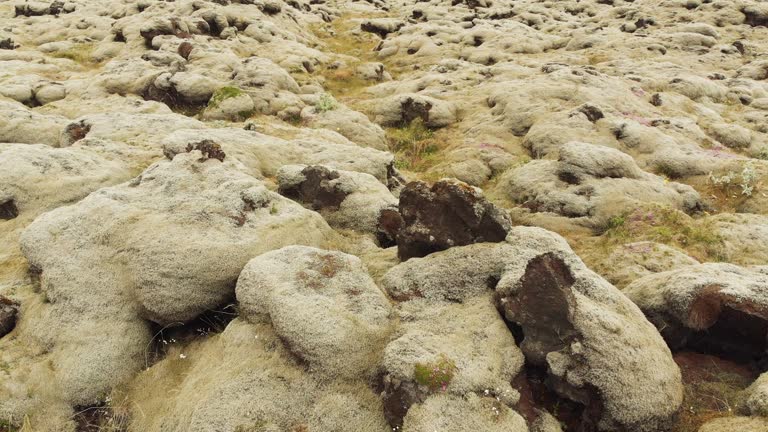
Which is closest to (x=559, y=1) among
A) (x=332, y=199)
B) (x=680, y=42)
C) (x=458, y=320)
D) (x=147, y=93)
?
(x=680, y=42)

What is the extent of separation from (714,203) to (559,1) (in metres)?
73.5

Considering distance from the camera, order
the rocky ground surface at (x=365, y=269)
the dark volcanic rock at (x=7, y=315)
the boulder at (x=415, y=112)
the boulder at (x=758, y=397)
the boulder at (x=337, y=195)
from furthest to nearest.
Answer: the boulder at (x=415, y=112) < the boulder at (x=337, y=195) < the dark volcanic rock at (x=7, y=315) < the rocky ground surface at (x=365, y=269) < the boulder at (x=758, y=397)

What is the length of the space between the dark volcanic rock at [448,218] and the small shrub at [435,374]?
441 cm

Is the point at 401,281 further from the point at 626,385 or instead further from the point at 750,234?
the point at 750,234

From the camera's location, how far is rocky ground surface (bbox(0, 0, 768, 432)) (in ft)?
31.6

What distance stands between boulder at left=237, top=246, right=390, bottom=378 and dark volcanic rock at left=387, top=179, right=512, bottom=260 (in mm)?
2152

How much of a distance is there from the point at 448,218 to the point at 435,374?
205 inches

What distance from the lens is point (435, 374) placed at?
9.41m

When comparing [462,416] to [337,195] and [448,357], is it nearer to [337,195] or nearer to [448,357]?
[448,357]

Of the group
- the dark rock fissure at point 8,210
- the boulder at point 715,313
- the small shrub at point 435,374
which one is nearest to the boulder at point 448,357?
the small shrub at point 435,374

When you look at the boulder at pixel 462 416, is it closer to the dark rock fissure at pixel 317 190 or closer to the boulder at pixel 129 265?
the boulder at pixel 129 265

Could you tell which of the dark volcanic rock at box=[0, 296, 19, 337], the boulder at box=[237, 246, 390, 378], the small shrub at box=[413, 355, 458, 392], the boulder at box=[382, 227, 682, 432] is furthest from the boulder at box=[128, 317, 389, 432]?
the dark volcanic rock at box=[0, 296, 19, 337]

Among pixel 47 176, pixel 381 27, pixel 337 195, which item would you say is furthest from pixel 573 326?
pixel 381 27

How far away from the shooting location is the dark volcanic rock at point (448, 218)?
43.2ft
